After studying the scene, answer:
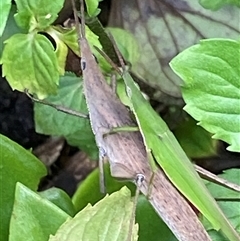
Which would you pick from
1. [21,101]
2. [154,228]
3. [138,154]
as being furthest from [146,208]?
[21,101]

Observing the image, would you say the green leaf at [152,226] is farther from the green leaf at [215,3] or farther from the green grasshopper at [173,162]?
the green leaf at [215,3]

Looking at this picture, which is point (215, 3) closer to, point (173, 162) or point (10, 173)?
point (173, 162)

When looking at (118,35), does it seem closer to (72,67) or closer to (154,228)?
(72,67)

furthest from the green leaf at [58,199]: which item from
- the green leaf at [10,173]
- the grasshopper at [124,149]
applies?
the grasshopper at [124,149]

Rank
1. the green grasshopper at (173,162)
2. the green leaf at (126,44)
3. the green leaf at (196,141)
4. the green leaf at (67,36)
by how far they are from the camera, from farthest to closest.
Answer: the green leaf at (196,141), the green leaf at (126,44), the green leaf at (67,36), the green grasshopper at (173,162)

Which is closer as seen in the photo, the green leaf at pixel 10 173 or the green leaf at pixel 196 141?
the green leaf at pixel 10 173

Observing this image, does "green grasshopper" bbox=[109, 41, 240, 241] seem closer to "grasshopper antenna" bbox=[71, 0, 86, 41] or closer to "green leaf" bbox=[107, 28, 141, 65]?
"grasshopper antenna" bbox=[71, 0, 86, 41]
